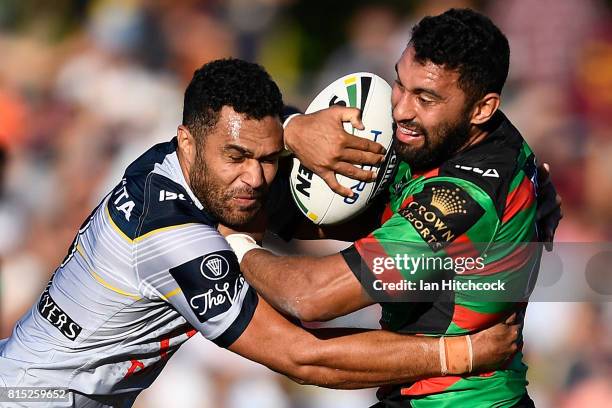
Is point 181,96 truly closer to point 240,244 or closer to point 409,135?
point 240,244

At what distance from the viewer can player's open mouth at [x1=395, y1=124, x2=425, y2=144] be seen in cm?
463

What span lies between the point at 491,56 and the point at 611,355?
4.23m

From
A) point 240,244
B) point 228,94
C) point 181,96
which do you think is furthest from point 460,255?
point 181,96

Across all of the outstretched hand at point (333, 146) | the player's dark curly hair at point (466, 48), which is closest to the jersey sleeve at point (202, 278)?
the outstretched hand at point (333, 146)

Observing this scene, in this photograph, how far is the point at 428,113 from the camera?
459 centimetres

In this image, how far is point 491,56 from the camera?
4504 mm

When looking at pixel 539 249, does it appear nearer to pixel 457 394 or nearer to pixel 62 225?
pixel 457 394

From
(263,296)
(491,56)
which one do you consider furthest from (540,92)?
(263,296)

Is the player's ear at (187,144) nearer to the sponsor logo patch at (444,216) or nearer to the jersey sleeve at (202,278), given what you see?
the jersey sleeve at (202,278)

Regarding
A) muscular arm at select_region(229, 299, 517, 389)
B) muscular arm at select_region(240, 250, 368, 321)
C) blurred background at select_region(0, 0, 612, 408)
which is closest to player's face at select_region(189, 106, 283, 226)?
muscular arm at select_region(240, 250, 368, 321)

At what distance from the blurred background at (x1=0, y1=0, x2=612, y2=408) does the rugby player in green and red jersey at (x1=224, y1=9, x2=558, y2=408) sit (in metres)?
3.43

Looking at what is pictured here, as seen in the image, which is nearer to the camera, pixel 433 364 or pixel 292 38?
pixel 433 364

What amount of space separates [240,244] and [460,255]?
3.67 feet

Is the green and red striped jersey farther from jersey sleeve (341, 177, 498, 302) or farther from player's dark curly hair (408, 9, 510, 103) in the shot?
player's dark curly hair (408, 9, 510, 103)
